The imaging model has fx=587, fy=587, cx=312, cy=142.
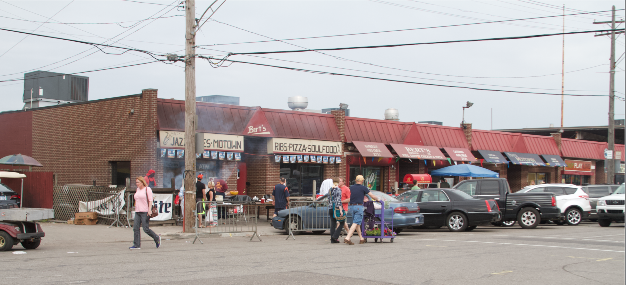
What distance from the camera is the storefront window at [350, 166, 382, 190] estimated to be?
28.9 metres

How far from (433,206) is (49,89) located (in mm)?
24064

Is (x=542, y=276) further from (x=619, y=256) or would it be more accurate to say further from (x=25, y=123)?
(x=25, y=123)

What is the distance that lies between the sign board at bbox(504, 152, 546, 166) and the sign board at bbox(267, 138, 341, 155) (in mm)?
13525

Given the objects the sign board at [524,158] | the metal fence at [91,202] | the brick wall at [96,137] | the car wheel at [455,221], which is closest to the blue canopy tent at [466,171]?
the sign board at [524,158]

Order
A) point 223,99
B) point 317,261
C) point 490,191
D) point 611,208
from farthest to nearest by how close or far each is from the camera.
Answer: point 223,99 < point 490,191 < point 611,208 < point 317,261

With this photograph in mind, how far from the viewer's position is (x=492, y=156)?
34219 mm

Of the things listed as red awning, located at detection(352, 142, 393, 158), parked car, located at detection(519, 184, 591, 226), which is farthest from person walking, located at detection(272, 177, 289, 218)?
parked car, located at detection(519, 184, 591, 226)

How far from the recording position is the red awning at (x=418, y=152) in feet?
96.3

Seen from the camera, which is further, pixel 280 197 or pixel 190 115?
pixel 280 197

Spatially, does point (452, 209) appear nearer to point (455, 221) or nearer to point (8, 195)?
point (455, 221)

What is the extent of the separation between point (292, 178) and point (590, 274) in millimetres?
17659

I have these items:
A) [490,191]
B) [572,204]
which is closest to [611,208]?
[572,204]

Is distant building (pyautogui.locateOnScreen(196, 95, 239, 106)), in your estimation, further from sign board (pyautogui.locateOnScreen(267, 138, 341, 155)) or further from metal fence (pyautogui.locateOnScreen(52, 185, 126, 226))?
metal fence (pyautogui.locateOnScreen(52, 185, 126, 226))

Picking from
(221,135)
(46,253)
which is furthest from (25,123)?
(46,253)
